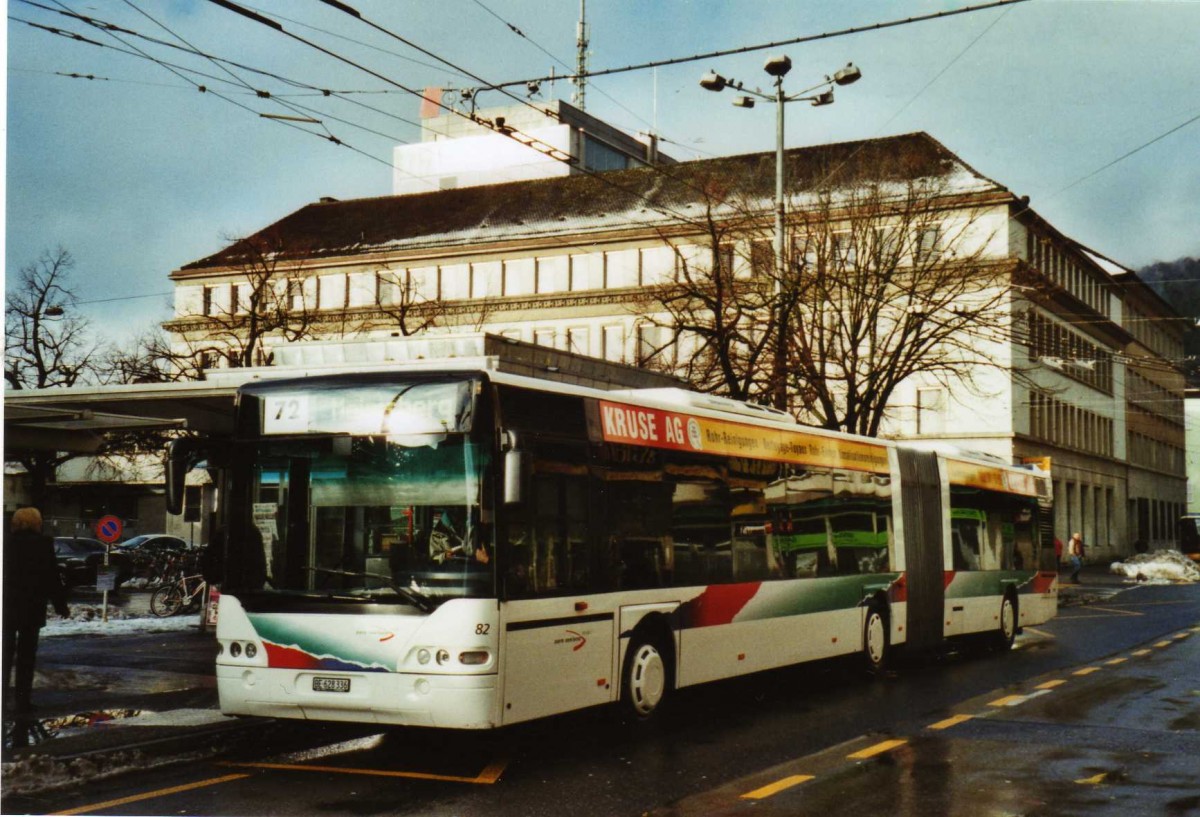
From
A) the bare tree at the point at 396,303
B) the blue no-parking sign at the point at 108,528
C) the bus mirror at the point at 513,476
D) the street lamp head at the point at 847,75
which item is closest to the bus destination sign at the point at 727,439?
the bus mirror at the point at 513,476

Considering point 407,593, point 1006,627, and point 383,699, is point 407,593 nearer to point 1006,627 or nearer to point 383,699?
point 383,699

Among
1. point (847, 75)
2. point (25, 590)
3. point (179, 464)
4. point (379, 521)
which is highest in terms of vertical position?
point (847, 75)

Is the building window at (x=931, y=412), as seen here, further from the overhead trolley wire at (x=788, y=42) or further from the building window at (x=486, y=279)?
the overhead trolley wire at (x=788, y=42)

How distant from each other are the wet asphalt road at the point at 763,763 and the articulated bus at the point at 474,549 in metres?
0.49

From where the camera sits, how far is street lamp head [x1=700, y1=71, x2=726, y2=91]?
82.9 ft

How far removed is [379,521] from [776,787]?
3380 millimetres

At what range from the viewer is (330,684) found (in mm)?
11117

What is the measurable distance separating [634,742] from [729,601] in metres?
2.79

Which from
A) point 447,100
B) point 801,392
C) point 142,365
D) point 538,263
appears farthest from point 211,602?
point 538,263

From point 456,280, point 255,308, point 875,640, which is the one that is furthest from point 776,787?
point 456,280

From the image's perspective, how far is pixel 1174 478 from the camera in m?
86.4

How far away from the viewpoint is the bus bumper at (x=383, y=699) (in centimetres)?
1078

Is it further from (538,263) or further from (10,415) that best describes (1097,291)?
(10,415)

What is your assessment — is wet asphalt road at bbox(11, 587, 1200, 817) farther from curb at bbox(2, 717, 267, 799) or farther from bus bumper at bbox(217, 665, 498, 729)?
bus bumper at bbox(217, 665, 498, 729)
